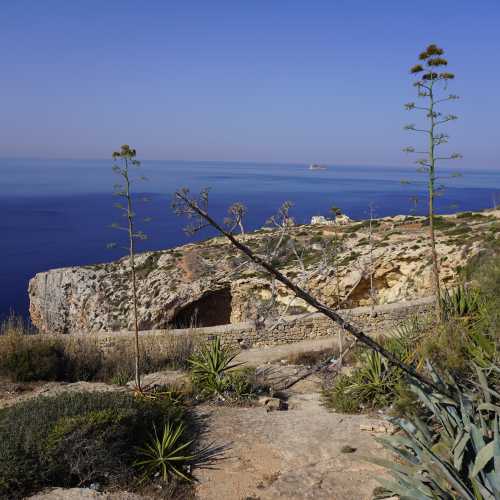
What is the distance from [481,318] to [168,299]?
14.0 metres

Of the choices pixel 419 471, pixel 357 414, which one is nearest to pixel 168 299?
pixel 357 414

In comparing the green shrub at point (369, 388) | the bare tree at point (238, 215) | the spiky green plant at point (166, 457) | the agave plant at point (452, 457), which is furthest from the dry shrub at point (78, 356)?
the bare tree at point (238, 215)

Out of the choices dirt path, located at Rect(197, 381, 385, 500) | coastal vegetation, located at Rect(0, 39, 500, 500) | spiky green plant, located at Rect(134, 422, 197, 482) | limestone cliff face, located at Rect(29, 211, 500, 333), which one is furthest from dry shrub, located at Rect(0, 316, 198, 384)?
limestone cliff face, located at Rect(29, 211, 500, 333)

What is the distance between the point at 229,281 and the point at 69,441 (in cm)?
1496

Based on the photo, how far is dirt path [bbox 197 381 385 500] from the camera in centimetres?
522

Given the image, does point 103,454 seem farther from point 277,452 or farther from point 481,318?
point 481,318

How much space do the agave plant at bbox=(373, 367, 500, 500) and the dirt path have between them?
1294 millimetres

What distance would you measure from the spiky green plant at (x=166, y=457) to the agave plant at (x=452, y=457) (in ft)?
8.34

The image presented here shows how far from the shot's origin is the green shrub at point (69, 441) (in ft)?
16.5

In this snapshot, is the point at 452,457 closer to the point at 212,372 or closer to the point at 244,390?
the point at 244,390

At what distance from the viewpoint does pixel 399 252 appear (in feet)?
57.5

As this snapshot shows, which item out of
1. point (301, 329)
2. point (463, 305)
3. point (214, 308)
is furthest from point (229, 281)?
point (463, 305)

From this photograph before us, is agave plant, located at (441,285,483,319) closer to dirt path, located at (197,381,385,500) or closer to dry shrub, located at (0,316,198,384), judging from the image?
dirt path, located at (197,381,385,500)

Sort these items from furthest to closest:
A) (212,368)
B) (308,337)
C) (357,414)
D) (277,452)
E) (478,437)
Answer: (308,337), (212,368), (357,414), (277,452), (478,437)
